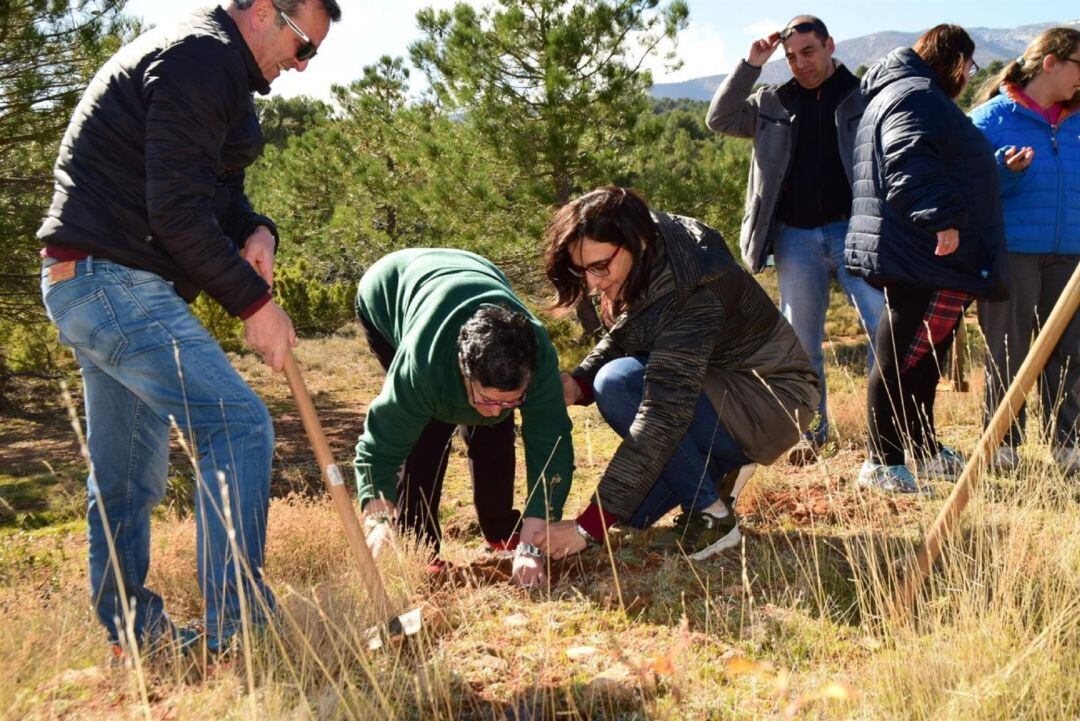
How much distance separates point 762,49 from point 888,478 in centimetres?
232

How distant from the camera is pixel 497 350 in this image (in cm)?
262

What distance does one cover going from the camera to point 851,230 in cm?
401

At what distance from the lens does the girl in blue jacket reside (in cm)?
409

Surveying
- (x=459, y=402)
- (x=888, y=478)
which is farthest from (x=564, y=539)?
(x=888, y=478)

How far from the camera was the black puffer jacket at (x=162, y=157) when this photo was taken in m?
2.18

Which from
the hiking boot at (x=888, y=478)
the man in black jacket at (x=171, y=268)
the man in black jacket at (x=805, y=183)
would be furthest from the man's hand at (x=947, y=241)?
the man in black jacket at (x=171, y=268)

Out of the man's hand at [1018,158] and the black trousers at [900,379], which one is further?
the man's hand at [1018,158]

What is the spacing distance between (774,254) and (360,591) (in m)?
3.02

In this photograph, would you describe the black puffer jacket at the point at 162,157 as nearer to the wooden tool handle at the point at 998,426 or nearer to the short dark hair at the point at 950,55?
the wooden tool handle at the point at 998,426

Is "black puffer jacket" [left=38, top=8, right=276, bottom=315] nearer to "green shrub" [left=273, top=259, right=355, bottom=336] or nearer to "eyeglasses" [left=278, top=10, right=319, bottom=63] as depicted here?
"eyeglasses" [left=278, top=10, right=319, bottom=63]

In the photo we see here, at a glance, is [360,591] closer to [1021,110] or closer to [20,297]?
[1021,110]

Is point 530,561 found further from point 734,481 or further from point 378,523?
point 734,481

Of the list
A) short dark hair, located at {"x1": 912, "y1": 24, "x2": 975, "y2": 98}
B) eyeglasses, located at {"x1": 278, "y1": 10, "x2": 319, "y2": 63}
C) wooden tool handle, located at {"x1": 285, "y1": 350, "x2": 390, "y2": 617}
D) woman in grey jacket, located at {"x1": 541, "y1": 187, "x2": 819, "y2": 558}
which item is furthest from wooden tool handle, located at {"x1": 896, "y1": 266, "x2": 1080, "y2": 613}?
eyeglasses, located at {"x1": 278, "y1": 10, "x2": 319, "y2": 63}

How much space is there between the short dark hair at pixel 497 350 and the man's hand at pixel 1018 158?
262 cm
